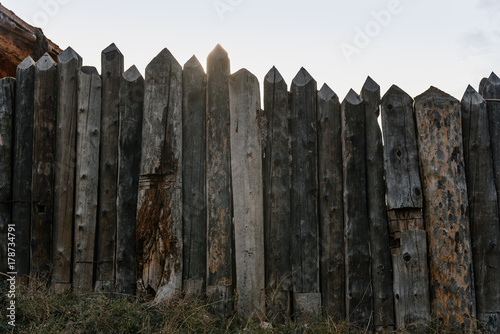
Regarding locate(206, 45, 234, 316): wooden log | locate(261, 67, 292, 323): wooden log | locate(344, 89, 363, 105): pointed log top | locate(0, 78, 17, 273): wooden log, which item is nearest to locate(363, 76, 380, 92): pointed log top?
locate(344, 89, 363, 105): pointed log top

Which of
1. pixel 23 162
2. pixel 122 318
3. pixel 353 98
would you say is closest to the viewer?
pixel 122 318

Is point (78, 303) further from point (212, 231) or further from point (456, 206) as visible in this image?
point (456, 206)

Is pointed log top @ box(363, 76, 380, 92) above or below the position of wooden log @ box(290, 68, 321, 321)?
above

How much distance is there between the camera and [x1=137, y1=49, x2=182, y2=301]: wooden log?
4.82 m

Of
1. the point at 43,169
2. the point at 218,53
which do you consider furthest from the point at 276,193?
the point at 43,169

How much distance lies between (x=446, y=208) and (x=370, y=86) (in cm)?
142

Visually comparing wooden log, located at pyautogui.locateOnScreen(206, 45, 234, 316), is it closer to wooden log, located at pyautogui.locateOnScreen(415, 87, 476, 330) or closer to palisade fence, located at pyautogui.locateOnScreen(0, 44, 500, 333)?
palisade fence, located at pyautogui.locateOnScreen(0, 44, 500, 333)

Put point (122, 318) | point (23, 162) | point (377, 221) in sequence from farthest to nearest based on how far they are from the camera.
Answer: point (23, 162) → point (377, 221) → point (122, 318)

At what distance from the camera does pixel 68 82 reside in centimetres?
534

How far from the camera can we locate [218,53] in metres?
5.14

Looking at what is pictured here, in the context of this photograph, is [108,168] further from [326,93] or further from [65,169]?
[326,93]

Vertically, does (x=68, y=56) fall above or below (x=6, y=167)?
above

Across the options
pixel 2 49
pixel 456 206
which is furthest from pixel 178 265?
pixel 2 49

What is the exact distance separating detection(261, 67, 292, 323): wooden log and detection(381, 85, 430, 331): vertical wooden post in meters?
1.00
